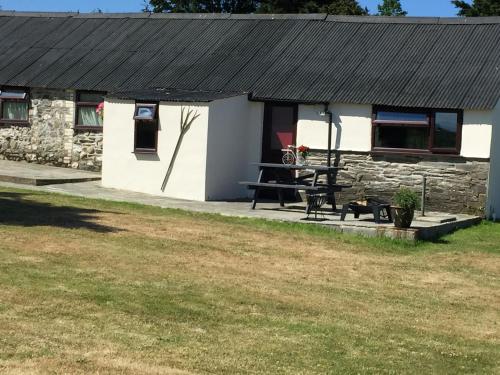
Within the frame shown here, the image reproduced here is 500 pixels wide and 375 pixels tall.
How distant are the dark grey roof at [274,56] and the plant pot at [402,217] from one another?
4446 mm

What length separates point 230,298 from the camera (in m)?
11.4

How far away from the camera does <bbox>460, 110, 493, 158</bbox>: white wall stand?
68.5 ft

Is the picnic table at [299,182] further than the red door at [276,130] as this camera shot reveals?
No

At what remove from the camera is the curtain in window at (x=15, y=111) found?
2644 cm

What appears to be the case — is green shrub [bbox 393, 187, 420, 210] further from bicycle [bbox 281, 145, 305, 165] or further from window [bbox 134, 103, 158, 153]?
window [bbox 134, 103, 158, 153]

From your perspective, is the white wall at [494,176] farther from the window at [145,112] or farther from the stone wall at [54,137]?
the stone wall at [54,137]

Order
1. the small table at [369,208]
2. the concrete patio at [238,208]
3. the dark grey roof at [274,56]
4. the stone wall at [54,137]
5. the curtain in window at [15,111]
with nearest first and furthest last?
1. the concrete patio at [238,208]
2. the small table at [369,208]
3. the dark grey roof at [274,56]
4. the stone wall at [54,137]
5. the curtain in window at [15,111]

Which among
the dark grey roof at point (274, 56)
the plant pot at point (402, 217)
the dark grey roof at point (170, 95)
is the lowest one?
the plant pot at point (402, 217)

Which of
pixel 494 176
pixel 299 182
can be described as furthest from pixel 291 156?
pixel 494 176

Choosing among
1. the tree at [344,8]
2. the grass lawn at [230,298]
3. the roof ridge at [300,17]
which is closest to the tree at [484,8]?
the tree at [344,8]

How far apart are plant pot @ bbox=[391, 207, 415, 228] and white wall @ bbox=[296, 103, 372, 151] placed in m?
4.76

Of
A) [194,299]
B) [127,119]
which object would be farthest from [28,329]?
[127,119]

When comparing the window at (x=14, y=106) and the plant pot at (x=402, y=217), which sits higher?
the window at (x=14, y=106)

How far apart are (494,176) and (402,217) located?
5081mm
